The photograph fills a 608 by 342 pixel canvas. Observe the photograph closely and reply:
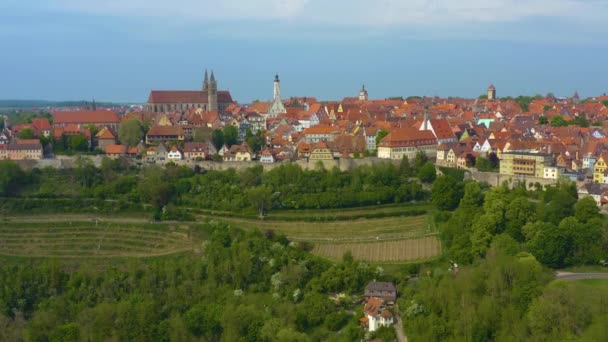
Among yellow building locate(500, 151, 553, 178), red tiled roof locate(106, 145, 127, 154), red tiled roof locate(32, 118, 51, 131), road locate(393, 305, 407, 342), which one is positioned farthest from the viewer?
red tiled roof locate(32, 118, 51, 131)

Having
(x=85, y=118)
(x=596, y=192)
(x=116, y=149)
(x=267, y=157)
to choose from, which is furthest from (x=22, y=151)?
(x=596, y=192)

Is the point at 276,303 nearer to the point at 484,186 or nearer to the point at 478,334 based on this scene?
the point at 478,334

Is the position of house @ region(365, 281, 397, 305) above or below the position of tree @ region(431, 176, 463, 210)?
below

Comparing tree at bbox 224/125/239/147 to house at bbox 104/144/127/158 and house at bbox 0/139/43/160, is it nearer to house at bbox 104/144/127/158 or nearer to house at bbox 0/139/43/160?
house at bbox 104/144/127/158

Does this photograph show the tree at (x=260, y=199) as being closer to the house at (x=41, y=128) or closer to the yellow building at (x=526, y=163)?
the yellow building at (x=526, y=163)

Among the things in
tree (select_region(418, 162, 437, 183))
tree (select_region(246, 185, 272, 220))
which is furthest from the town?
tree (select_region(246, 185, 272, 220))

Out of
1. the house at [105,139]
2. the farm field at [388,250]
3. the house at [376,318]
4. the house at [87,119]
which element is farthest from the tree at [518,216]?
the house at [87,119]
